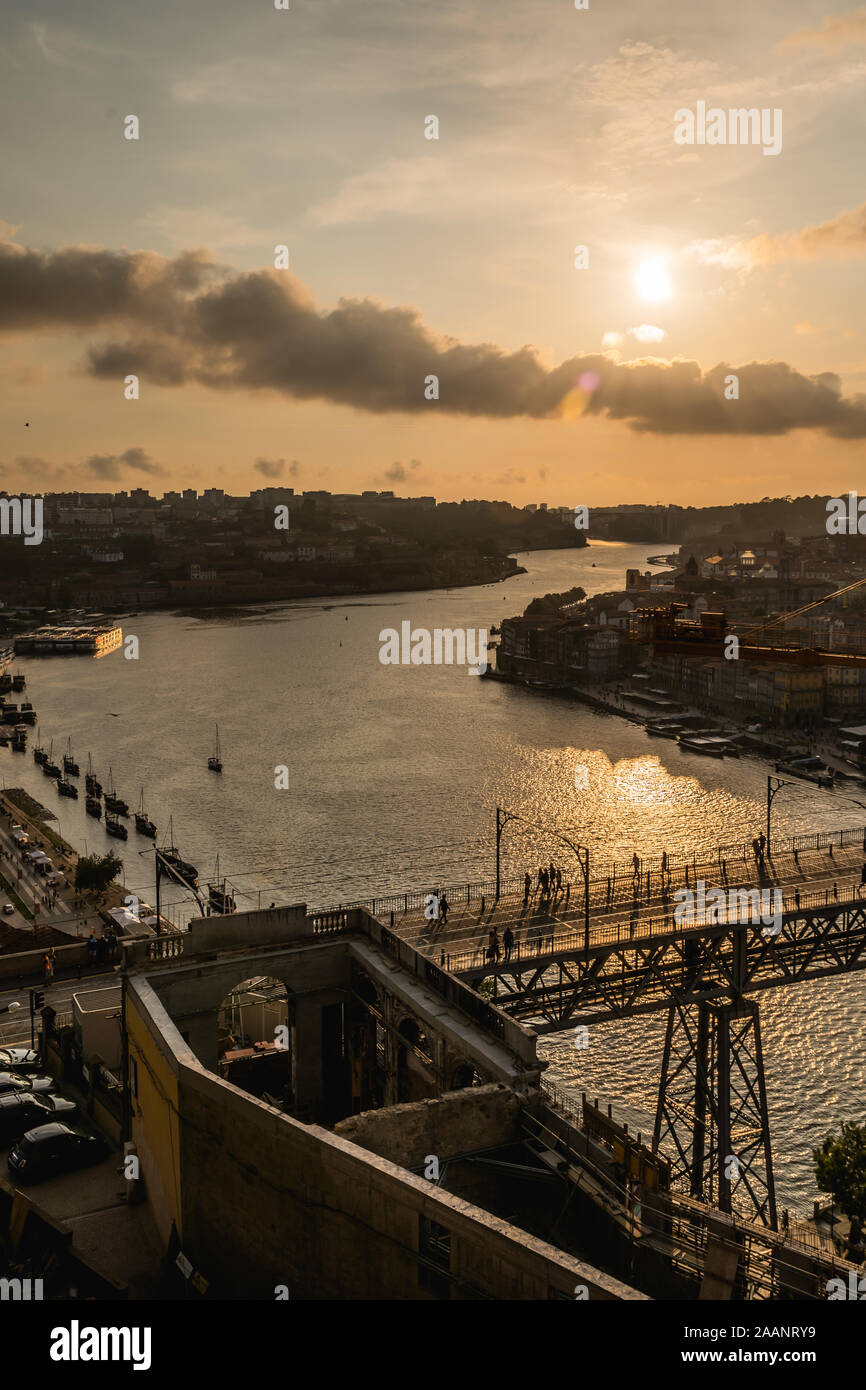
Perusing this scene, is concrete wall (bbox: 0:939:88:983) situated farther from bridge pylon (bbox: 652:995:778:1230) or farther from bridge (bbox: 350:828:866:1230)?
bridge pylon (bbox: 652:995:778:1230)

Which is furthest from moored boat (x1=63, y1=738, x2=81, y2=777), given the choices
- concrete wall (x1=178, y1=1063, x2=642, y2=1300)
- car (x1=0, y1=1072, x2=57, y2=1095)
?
concrete wall (x1=178, y1=1063, x2=642, y2=1300)

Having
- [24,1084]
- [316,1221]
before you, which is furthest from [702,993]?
[24,1084]

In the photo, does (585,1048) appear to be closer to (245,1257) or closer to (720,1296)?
(245,1257)

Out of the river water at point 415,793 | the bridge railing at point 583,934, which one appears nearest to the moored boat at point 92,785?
the river water at point 415,793

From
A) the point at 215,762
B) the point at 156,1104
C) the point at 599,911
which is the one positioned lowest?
the point at 215,762

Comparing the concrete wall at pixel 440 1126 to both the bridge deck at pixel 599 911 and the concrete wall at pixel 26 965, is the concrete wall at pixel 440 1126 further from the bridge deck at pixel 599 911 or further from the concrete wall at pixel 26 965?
the concrete wall at pixel 26 965

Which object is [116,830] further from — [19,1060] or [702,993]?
[702,993]
